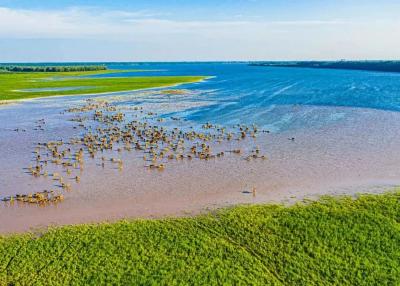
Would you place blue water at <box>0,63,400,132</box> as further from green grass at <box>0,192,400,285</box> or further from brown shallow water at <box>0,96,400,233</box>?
green grass at <box>0,192,400,285</box>

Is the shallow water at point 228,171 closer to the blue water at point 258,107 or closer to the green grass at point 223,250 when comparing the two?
the blue water at point 258,107

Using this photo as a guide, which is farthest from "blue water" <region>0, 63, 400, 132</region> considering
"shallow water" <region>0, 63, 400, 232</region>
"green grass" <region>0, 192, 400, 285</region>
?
"green grass" <region>0, 192, 400, 285</region>

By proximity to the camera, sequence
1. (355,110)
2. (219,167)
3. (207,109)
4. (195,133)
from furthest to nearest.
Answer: (207,109) < (355,110) < (195,133) < (219,167)

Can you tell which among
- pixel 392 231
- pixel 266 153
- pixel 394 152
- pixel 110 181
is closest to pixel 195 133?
pixel 266 153

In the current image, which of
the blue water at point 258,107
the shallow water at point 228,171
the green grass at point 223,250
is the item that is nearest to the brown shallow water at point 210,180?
the shallow water at point 228,171

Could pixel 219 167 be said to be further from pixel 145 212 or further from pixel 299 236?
pixel 299 236
